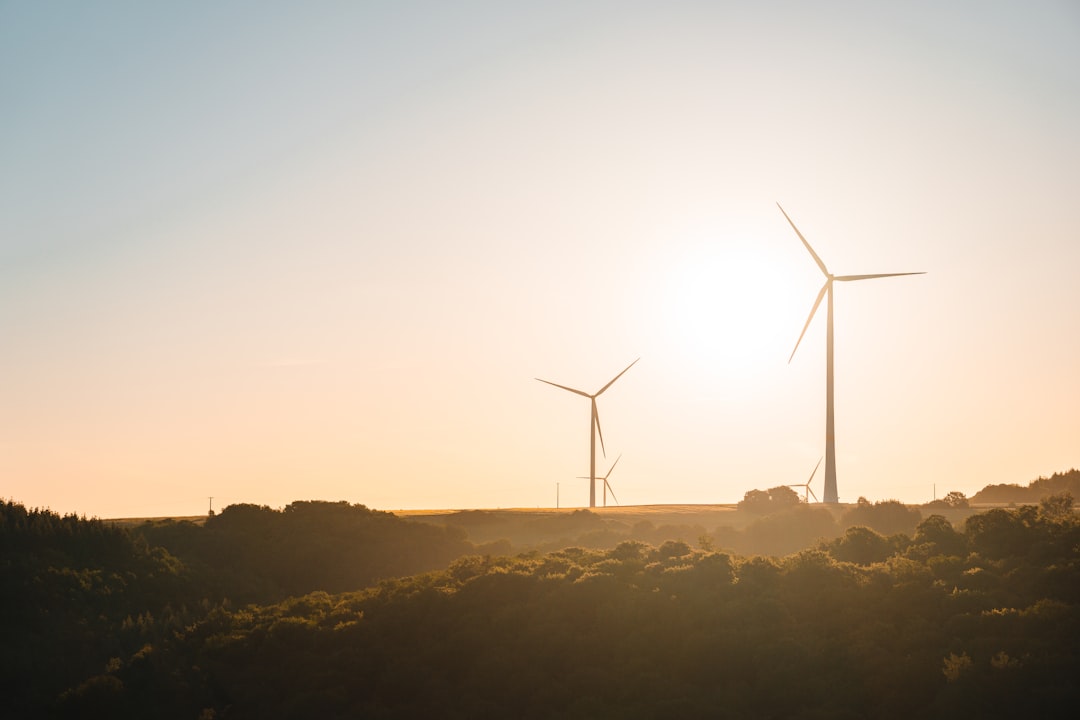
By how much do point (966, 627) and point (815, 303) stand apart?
80540 millimetres

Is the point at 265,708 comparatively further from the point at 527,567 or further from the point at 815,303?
the point at 815,303

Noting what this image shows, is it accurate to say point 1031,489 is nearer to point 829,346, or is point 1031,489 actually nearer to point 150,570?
point 829,346

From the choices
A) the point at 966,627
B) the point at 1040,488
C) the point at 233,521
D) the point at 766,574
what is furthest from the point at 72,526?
the point at 1040,488

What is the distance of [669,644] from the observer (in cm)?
5306

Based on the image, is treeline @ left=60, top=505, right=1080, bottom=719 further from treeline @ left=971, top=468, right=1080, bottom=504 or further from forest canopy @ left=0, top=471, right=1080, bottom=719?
treeline @ left=971, top=468, right=1080, bottom=504

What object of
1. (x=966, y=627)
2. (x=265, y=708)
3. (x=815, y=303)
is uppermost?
(x=815, y=303)

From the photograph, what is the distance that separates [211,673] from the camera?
5312 centimetres

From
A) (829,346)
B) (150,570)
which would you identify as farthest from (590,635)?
(829,346)

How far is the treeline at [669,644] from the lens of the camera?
154ft

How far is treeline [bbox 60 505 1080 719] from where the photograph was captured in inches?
1849

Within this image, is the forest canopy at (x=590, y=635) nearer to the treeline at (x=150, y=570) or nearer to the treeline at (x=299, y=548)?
the treeline at (x=150, y=570)

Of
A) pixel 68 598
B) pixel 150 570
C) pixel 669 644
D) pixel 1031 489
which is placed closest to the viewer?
pixel 669 644

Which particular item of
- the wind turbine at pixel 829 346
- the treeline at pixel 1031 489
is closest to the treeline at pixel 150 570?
the wind turbine at pixel 829 346

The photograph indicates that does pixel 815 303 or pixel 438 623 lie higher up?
pixel 815 303
